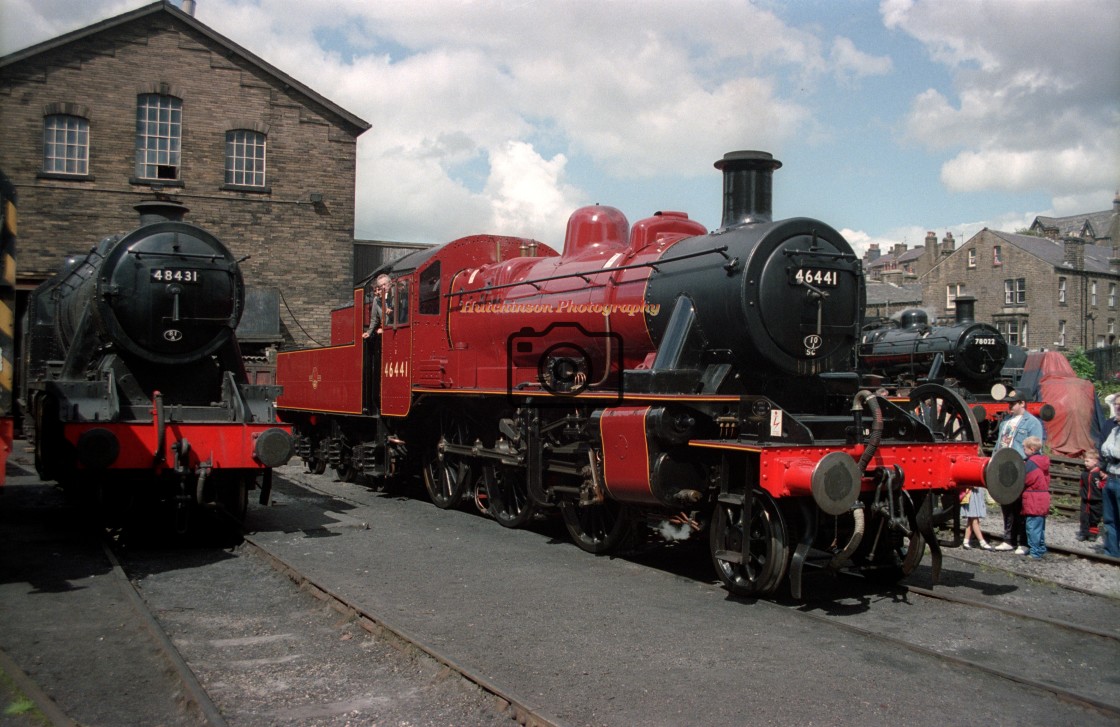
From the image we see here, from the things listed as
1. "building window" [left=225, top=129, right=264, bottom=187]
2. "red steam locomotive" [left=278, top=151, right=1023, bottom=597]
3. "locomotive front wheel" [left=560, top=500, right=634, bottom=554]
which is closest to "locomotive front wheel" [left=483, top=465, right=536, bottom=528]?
"red steam locomotive" [left=278, top=151, right=1023, bottom=597]

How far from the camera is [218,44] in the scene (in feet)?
79.6

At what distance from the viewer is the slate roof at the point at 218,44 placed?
22688mm

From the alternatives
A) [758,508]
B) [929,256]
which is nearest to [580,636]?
[758,508]

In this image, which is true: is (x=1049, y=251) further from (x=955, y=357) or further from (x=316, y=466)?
(x=316, y=466)

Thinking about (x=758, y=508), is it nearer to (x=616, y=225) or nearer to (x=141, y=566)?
(x=616, y=225)

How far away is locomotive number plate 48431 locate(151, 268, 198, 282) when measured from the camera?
9.50 metres

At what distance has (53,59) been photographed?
23031mm

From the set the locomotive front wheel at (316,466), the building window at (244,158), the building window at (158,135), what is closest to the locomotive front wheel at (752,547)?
the locomotive front wheel at (316,466)

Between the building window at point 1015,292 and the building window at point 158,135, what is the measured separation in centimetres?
3691

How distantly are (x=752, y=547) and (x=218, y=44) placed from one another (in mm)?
22472

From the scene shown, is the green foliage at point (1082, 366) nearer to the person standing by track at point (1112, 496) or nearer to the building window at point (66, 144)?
the person standing by track at point (1112, 496)

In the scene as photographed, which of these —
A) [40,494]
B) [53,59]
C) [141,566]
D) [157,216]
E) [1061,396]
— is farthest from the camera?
[53,59]

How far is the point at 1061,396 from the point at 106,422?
1804 centimetres

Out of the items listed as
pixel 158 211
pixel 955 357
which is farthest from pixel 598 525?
pixel 955 357
